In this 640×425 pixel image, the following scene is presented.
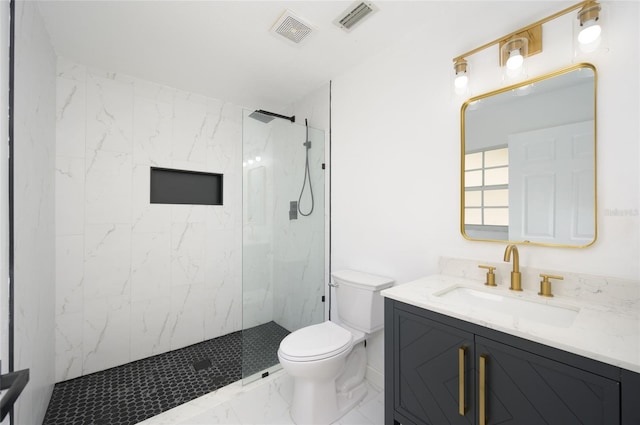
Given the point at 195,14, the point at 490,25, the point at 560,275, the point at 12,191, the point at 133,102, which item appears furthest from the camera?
the point at 133,102

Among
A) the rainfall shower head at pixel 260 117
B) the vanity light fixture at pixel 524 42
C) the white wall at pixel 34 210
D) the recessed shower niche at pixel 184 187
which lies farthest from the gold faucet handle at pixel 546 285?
the recessed shower niche at pixel 184 187

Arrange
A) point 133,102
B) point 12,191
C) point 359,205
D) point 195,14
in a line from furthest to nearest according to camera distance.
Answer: point 133,102, point 359,205, point 195,14, point 12,191

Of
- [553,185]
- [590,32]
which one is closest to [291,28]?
[590,32]

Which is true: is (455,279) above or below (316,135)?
below

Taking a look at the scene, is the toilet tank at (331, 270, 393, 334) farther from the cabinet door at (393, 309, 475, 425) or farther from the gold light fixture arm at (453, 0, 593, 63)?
the gold light fixture arm at (453, 0, 593, 63)

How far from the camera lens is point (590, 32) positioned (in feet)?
3.84

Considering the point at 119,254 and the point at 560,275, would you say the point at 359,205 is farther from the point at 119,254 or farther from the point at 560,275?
the point at 119,254

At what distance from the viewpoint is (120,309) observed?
7.66 ft

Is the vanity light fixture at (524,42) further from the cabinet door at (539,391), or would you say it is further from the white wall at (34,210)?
the white wall at (34,210)

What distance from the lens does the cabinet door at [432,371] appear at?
3.66 feet

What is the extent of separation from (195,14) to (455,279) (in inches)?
87.5

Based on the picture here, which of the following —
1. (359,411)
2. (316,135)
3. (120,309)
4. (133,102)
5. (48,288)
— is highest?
(133,102)

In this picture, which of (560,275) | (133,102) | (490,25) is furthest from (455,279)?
(133,102)

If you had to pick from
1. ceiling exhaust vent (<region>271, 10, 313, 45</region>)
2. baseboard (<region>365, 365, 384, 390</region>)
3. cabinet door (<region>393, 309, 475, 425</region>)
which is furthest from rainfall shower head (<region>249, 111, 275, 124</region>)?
baseboard (<region>365, 365, 384, 390</region>)
